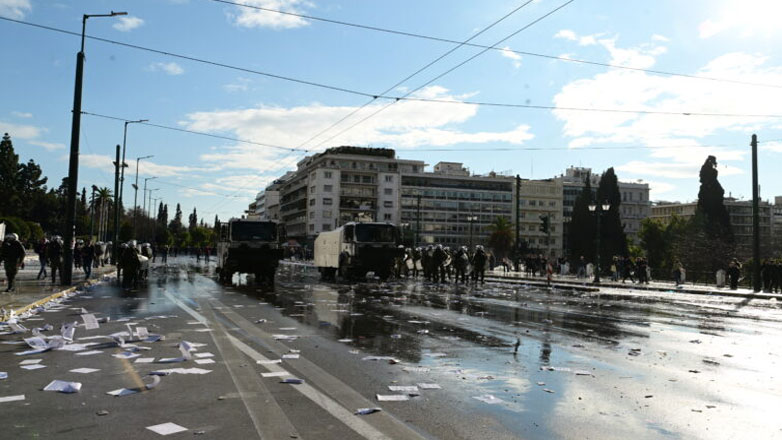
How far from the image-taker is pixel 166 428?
4648mm

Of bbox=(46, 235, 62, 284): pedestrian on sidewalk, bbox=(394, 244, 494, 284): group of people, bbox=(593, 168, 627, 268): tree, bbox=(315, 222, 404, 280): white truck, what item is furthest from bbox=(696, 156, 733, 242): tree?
bbox=(46, 235, 62, 284): pedestrian on sidewalk

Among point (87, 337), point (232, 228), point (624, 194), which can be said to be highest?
point (624, 194)

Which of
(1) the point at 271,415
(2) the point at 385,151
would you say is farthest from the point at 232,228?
(2) the point at 385,151

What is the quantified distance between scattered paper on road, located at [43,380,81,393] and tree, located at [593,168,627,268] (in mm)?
74703

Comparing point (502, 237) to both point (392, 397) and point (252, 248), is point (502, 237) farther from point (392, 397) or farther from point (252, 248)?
point (392, 397)

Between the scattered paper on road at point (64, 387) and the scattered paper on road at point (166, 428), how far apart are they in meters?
1.63

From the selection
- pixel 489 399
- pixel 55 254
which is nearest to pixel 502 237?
pixel 55 254

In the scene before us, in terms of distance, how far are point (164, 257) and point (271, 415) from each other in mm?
51844

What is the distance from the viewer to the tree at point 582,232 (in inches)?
3100

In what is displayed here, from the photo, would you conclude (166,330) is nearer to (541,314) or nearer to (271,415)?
(271,415)

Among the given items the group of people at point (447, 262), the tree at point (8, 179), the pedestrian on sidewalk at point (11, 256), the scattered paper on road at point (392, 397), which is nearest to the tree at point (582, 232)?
the group of people at point (447, 262)

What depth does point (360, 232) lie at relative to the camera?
29750 millimetres

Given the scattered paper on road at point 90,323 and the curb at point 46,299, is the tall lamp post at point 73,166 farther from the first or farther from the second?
the scattered paper on road at point 90,323

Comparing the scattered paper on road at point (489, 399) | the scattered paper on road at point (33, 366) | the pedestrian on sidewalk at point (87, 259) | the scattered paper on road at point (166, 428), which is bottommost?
the scattered paper on road at point (33, 366)
